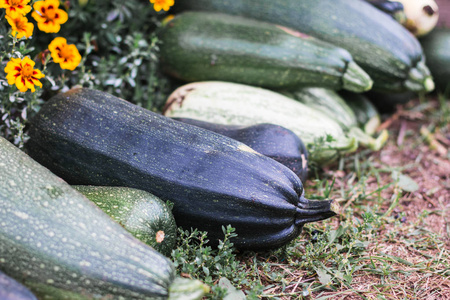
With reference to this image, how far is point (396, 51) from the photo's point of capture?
324cm

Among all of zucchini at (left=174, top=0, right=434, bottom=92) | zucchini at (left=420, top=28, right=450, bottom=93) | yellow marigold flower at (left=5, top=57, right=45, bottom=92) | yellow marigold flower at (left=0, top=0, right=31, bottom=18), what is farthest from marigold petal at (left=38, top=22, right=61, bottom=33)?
zucchini at (left=420, top=28, right=450, bottom=93)

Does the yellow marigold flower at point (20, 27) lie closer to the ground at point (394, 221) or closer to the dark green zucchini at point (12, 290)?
the dark green zucchini at point (12, 290)

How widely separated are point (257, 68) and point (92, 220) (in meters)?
1.85

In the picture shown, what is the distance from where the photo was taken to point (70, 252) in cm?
152

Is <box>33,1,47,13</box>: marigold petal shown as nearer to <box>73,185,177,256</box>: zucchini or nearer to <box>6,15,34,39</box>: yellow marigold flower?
<box>6,15,34,39</box>: yellow marigold flower

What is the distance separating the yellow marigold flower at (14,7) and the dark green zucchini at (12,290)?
4.27 ft

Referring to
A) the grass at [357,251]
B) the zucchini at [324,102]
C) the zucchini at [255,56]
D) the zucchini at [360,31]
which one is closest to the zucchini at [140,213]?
the grass at [357,251]

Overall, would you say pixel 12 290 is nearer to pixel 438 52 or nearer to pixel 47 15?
pixel 47 15

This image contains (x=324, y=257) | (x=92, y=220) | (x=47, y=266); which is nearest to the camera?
(x=47, y=266)

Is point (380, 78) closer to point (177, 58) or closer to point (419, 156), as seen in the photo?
point (419, 156)

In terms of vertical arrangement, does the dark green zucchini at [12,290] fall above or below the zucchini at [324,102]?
above

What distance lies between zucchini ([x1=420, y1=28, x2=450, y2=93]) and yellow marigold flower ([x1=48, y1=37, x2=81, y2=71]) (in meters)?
3.16

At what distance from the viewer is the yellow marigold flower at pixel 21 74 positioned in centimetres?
210

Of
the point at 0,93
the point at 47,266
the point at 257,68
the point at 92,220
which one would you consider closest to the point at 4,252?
the point at 47,266
